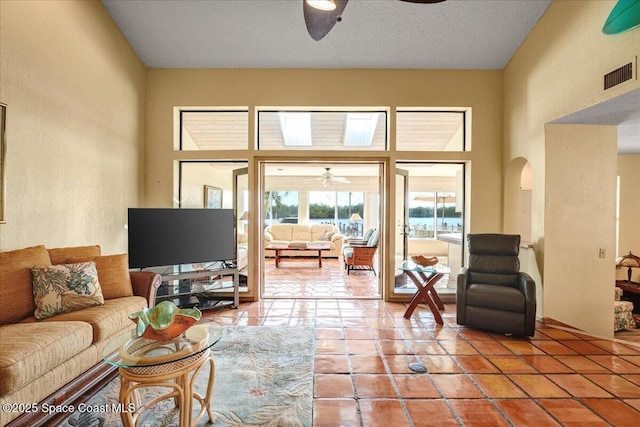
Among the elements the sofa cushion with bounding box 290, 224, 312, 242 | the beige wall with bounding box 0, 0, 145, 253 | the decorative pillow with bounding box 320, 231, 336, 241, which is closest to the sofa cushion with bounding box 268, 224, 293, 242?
the sofa cushion with bounding box 290, 224, 312, 242

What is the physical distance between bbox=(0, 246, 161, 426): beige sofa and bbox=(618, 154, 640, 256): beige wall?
780 centimetres

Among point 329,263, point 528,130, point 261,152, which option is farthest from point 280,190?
point 528,130

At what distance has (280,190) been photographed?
955 centimetres

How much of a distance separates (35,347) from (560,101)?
5.02 m

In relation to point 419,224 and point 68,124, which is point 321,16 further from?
point 419,224

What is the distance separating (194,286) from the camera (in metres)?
4.00

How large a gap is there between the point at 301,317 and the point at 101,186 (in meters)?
2.82

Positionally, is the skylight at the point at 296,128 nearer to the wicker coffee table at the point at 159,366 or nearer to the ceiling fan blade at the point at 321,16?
the ceiling fan blade at the point at 321,16

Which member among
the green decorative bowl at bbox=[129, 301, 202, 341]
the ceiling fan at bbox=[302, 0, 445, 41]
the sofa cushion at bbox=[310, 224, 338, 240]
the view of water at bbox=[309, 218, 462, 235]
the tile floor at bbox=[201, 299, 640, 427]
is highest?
the ceiling fan at bbox=[302, 0, 445, 41]

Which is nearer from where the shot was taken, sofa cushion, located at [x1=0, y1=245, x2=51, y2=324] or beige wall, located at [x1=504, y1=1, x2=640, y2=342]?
sofa cushion, located at [x1=0, y1=245, x2=51, y2=324]

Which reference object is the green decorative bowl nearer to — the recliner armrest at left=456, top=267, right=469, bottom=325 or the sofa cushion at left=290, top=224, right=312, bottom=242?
the recliner armrest at left=456, top=267, right=469, bottom=325

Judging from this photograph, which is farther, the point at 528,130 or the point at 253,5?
the point at 528,130

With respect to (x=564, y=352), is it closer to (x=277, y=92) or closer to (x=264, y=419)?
(x=264, y=419)

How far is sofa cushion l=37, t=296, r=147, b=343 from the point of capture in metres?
2.33
